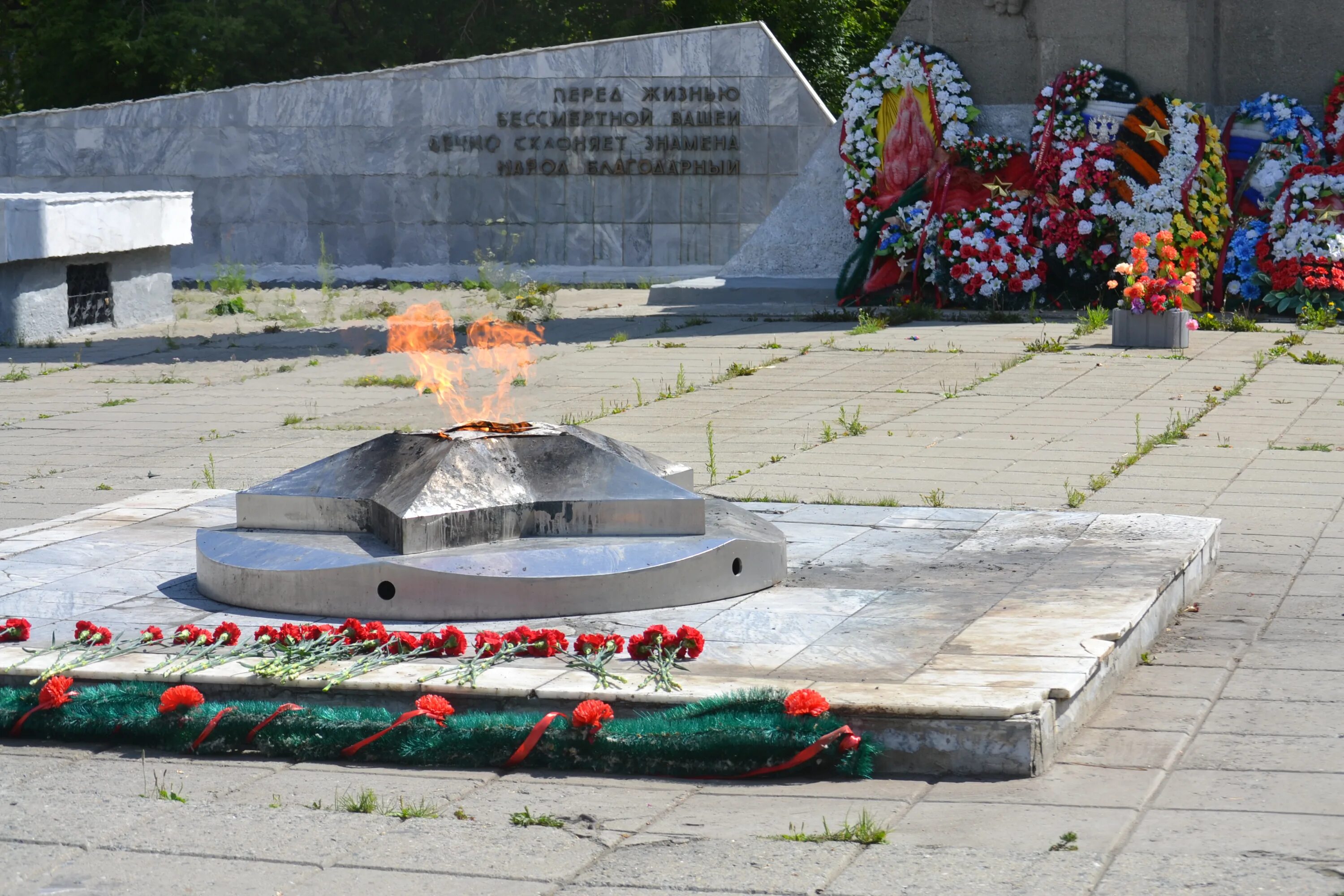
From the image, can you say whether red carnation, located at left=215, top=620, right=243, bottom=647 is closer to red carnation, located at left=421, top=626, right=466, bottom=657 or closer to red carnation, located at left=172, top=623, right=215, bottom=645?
red carnation, located at left=172, top=623, right=215, bottom=645

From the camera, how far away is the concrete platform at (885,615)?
4297mm

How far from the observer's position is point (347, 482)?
235 inches

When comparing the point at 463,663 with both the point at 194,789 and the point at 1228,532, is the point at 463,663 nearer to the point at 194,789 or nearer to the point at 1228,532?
the point at 194,789

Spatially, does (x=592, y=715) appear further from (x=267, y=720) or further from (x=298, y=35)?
(x=298, y=35)

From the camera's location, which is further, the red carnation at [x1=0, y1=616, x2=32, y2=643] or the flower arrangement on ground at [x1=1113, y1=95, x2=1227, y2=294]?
the flower arrangement on ground at [x1=1113, y1=95, x2=1227, y2=294]

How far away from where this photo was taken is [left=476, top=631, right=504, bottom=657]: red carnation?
16.0 feet

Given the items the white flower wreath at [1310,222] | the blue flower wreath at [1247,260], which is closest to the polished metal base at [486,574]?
the white flower wreath at [1310,222]

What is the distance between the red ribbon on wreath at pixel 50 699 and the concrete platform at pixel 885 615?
0.56 ft

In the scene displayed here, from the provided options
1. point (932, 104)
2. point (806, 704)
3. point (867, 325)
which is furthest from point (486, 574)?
point (932, 104)

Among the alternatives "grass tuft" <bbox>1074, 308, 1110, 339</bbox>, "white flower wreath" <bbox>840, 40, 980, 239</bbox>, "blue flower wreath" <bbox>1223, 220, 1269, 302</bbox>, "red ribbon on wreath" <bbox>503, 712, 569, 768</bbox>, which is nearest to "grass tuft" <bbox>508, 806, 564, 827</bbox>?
"red ribbon on wreath" <bbox>503, 712, 569, 768</bbox>

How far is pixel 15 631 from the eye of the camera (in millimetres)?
5121

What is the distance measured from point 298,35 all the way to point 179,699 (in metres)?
25.8

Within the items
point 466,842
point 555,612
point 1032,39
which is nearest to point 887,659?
point 555,612

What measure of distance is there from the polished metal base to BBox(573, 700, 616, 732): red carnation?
108 centimetres
